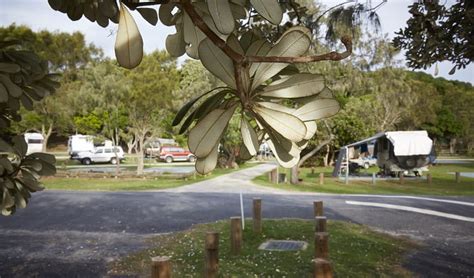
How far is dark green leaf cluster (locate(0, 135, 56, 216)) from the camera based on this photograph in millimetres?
1796

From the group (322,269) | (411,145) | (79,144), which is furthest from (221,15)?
(79,144)

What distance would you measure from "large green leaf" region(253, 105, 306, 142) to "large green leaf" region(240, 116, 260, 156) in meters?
0.11

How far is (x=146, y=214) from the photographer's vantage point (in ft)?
32.5

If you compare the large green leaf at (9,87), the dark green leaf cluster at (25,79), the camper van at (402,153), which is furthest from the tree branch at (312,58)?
the camper van at (402,153)

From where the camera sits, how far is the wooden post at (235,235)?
6.04 metres

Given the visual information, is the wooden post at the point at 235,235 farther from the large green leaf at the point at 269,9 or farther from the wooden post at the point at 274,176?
the wooden post at the point at 274,176

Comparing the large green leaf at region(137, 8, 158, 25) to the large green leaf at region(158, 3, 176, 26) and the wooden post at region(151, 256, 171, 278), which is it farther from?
the wooden post at region(151, 256, 171, 278)

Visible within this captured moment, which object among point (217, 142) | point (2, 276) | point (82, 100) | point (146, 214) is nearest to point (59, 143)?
point (82, 100)

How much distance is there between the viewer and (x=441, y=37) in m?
3.60

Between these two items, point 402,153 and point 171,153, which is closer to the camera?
point 402,153

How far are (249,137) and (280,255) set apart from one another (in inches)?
216

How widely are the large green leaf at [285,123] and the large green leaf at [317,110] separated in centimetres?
4

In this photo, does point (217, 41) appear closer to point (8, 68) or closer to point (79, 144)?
point (8, 68)

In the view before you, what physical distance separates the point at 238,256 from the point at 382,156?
16.9 metres
